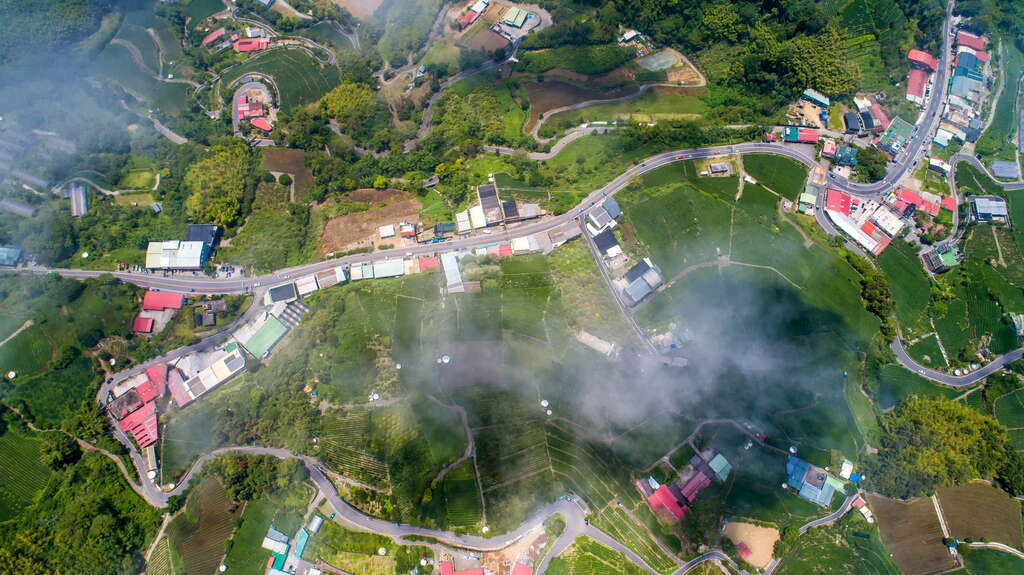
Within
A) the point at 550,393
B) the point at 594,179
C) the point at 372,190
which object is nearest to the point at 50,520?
the point at 372,190

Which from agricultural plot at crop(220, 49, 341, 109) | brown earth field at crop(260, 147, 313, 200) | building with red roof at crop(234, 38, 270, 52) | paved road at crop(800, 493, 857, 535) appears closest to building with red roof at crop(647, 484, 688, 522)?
paved road at crop(800, 493, 857, 535)

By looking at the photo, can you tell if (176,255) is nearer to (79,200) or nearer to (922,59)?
(79,200)

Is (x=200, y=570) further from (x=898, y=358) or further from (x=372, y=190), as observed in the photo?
(x=898, y=358)

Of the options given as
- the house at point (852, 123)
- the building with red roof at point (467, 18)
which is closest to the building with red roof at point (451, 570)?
the house at point (852, 123)

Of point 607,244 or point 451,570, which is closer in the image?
point 451,570

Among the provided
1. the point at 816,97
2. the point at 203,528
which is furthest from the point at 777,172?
the point at 203,528

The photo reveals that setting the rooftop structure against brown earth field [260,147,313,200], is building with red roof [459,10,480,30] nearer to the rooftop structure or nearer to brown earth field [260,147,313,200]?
brown earth field [260,147,313,200]
